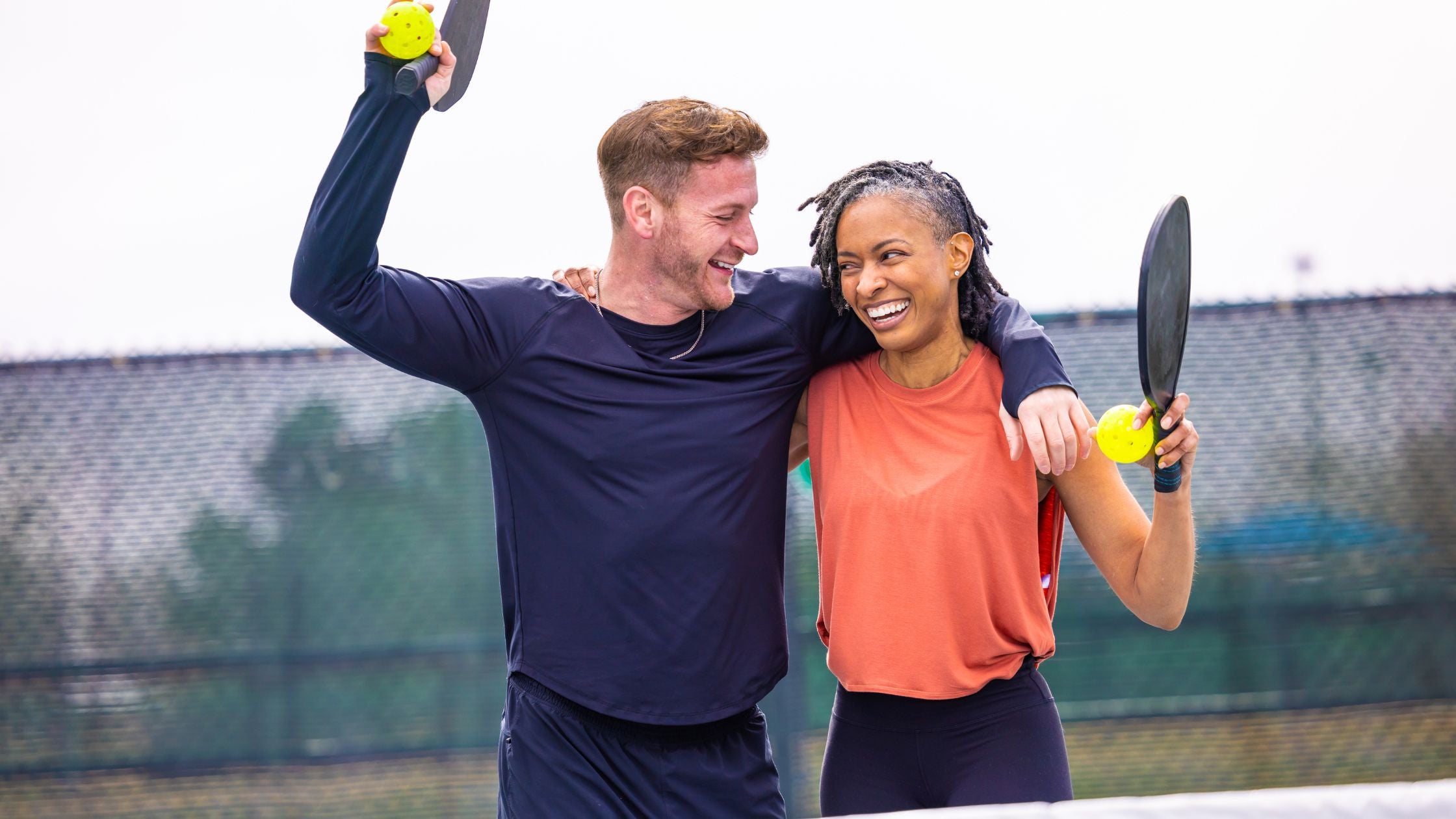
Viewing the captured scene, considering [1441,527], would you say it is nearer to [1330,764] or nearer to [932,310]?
[1330,764]

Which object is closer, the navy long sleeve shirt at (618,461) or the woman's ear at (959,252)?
the navy long sleeve shirt at (618,461)

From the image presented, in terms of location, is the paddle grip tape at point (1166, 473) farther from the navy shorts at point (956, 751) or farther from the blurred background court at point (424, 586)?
the blurred background court at point (424, 586)

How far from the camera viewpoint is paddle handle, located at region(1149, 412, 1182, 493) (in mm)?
2100

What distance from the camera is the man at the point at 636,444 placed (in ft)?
7.46

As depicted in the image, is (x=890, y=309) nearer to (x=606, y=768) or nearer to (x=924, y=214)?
(x=924, y=214)

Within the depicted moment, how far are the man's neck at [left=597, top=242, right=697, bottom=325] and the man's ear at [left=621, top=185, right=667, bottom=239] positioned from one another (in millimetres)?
58

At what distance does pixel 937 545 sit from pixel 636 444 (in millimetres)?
601

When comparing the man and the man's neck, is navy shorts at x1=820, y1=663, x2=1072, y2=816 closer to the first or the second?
the man

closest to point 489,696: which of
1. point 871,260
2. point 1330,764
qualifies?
point 871,260

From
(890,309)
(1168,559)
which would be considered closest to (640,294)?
(890,309)

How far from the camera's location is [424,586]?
475 cm

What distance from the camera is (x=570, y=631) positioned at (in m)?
2.32

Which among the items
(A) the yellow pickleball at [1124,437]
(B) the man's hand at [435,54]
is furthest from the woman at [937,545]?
(B) the man's hand at [435,54]

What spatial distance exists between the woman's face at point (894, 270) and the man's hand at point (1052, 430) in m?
0.29
